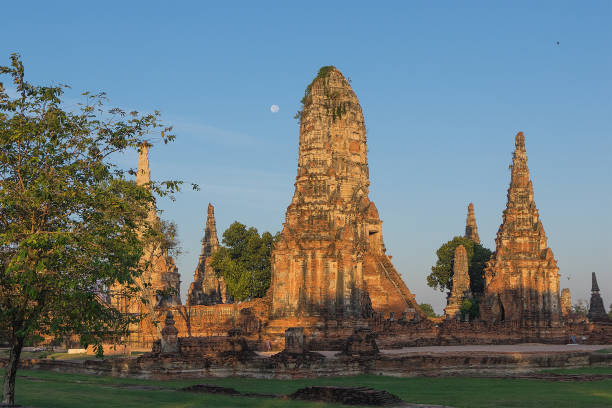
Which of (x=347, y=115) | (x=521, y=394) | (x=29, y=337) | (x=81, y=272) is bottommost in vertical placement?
(x=521, y=394)

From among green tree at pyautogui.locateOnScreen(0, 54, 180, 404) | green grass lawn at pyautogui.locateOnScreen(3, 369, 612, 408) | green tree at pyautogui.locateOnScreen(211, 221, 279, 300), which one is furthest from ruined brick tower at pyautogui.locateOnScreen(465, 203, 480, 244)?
green tree at pyautogui.locateOnScreen(0, 54, 180, 404)

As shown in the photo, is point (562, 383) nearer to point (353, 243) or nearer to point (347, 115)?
point (353, 243)

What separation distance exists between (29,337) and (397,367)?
1488cm

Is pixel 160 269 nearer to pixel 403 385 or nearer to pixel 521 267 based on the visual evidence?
pixel 521 267

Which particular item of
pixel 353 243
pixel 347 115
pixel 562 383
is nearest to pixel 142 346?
pixel 353 243

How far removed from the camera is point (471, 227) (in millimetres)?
78875

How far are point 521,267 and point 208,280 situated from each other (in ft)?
93.9

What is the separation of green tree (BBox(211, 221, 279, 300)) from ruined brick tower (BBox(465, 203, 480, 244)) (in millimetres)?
26778

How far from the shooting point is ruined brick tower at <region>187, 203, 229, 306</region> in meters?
63.8

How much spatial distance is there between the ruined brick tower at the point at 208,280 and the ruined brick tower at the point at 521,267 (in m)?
24.6

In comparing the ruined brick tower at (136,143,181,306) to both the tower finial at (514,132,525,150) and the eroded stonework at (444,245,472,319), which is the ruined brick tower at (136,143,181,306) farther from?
the tower finial at (514,132,525,150)

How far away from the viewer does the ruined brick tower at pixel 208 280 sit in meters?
63.8

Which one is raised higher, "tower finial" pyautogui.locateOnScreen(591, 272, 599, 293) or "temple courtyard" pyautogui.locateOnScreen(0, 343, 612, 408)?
"tower finial" pyautogui.locateOnScreen(591, 272, 599, 293)

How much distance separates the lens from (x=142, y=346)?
130 ft
